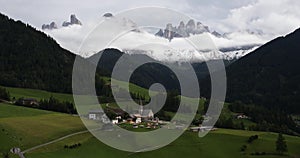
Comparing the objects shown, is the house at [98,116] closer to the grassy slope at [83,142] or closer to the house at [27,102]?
the grassy slope at [83,142]

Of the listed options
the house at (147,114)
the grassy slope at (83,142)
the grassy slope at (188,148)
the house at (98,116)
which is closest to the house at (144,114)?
the house at (147,114)

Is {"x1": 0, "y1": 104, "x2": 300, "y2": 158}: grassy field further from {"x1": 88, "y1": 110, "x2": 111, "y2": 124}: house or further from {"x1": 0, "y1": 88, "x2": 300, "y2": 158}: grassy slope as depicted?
{"x1": 88, "y1": 110, "x2": 111, "y2": 124}: house

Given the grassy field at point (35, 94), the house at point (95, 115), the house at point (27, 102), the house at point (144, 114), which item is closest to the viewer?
the house at point (95, 115)

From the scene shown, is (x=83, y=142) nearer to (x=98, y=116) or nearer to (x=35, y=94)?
(x=98, y=116)

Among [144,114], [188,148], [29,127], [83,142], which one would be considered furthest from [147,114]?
[83,142]

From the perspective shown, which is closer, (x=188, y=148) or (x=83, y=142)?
(x=83, y=142)

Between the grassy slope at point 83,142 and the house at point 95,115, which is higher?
the house at point 95,115

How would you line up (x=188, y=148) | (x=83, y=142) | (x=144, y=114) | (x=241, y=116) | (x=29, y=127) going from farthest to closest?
1. (x=241, y=116)
2. (x=144, y=114)
3. (x=29, y=127)
4. (x=188, y=148)
5. (x=83, y=142)

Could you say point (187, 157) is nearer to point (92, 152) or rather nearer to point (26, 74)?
point (92, 152)

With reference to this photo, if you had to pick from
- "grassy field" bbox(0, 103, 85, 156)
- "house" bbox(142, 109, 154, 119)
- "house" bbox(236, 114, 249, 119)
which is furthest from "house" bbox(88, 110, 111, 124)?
"house" bbox(236, 114, 249, 119)

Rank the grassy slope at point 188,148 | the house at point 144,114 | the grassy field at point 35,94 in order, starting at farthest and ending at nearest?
the grassy field at point 35,94
the house at point 144,114
the grassy slope at point 188,148

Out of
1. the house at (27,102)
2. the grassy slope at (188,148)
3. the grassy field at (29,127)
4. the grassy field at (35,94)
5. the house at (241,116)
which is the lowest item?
the grassy slope at (188,148)

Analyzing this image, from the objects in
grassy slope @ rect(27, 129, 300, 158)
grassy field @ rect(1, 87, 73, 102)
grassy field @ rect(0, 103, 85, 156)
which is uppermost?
grassy field @ rect(1, 87, 73, 102)
